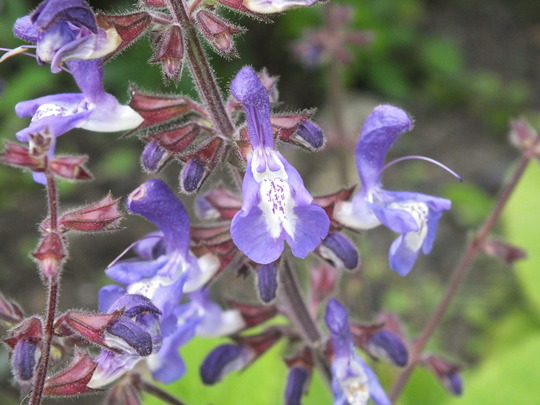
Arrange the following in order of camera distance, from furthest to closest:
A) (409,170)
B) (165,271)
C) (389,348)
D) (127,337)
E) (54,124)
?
1. (409,170)
2. (389,348)
3. (165,271)
4. (54,124)
5. (127,337)

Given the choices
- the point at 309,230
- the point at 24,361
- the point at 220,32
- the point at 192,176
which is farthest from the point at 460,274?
the point at 24,361

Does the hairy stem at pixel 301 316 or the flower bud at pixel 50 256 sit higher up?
the flower bud at pixel 50 256

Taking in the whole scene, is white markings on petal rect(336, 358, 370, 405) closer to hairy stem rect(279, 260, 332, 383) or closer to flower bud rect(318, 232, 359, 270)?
hairy stem rect(279, 260, 332, 383)

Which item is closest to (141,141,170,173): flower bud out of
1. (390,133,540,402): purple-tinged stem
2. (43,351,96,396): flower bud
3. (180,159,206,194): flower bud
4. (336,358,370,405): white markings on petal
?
(180,159,206,194): flower bud

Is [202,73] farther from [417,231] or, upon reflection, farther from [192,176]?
[417,231]

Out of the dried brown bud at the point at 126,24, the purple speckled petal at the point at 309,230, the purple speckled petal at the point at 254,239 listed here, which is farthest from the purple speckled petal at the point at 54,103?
the purple speckled petal at the point at 309,230

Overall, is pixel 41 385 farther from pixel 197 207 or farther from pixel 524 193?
pixel 524 193

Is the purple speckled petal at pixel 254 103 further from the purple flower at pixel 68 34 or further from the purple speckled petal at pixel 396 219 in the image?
the purple speckled petal at pixel 396 219
